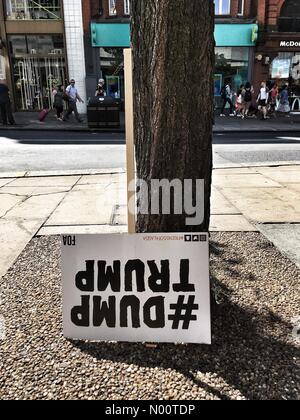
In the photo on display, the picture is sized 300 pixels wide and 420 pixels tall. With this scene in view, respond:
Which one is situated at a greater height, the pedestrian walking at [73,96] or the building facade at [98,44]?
the building facade at [98,44]

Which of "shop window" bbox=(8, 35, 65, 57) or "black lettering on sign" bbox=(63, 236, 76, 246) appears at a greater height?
"shop window" bbox=(8, 35, 65, 57)

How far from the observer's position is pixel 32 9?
1977 cm

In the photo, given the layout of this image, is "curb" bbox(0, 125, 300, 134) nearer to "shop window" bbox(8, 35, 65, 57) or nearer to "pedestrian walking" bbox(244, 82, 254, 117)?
"pedestrian walking" bbox(244, 82, 254, 117)

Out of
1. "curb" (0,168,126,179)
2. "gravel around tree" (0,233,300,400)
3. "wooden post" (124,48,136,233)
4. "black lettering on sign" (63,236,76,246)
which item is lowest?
"curb" (0,168,126,179)

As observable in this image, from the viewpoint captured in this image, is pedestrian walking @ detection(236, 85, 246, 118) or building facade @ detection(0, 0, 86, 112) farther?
building facade @ detection(0, 0, 86, 112)

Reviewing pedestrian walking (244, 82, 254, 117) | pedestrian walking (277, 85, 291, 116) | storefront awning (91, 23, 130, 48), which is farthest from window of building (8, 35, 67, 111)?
pedestrian walking (277, 85, 291, 116)

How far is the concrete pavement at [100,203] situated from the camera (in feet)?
14.6

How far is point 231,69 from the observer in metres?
20.7

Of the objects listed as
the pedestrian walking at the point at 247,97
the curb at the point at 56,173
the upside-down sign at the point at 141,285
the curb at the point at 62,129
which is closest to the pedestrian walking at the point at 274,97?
the pedestrian walking at the point at 247,97

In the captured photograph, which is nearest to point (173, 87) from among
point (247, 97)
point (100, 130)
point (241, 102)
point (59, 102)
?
point (100, 130)

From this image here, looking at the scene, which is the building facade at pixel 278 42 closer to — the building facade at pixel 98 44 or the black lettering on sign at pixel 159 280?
the building facade at pixel 98 44

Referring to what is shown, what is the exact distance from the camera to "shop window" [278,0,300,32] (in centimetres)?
2027

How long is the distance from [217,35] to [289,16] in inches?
164

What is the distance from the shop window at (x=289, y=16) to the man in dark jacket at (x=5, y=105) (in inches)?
572
